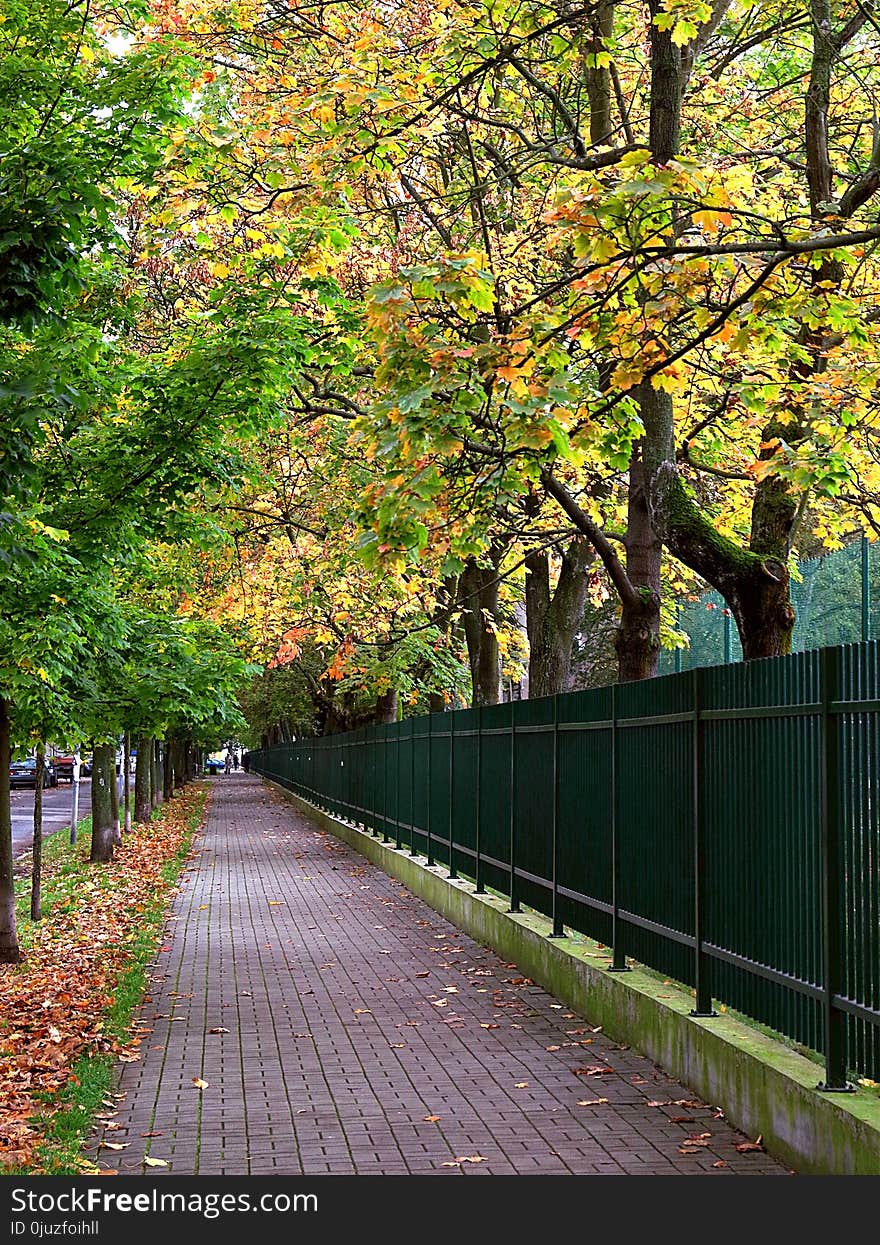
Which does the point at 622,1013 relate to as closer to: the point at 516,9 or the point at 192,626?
the point at 516,9

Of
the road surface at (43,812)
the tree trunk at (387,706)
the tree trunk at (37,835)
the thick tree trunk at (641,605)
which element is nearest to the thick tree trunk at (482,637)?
the tree trunk at (37,835)

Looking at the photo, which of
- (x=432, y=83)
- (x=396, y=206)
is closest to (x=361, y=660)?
(x=396, y=206)

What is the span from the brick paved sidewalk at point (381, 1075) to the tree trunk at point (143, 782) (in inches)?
762

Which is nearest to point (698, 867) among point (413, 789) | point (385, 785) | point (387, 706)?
point (413, 789)

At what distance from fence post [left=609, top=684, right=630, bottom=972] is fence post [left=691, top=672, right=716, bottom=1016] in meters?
1.65

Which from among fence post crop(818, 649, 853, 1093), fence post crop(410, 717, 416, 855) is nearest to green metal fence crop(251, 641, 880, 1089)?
fence post crop(818, 649, 853, 1093)

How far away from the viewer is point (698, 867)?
8.59m

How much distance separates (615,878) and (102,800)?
15.9 m

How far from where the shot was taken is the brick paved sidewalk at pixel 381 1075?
6.93 meters

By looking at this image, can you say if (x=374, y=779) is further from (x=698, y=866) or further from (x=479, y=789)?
(x=698, y=866)

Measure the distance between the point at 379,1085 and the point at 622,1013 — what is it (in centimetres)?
186

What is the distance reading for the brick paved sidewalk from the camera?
6.93 m

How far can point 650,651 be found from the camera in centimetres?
1330

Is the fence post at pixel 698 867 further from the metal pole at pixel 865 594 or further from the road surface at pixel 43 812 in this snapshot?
the road surface at pixel 43 812
